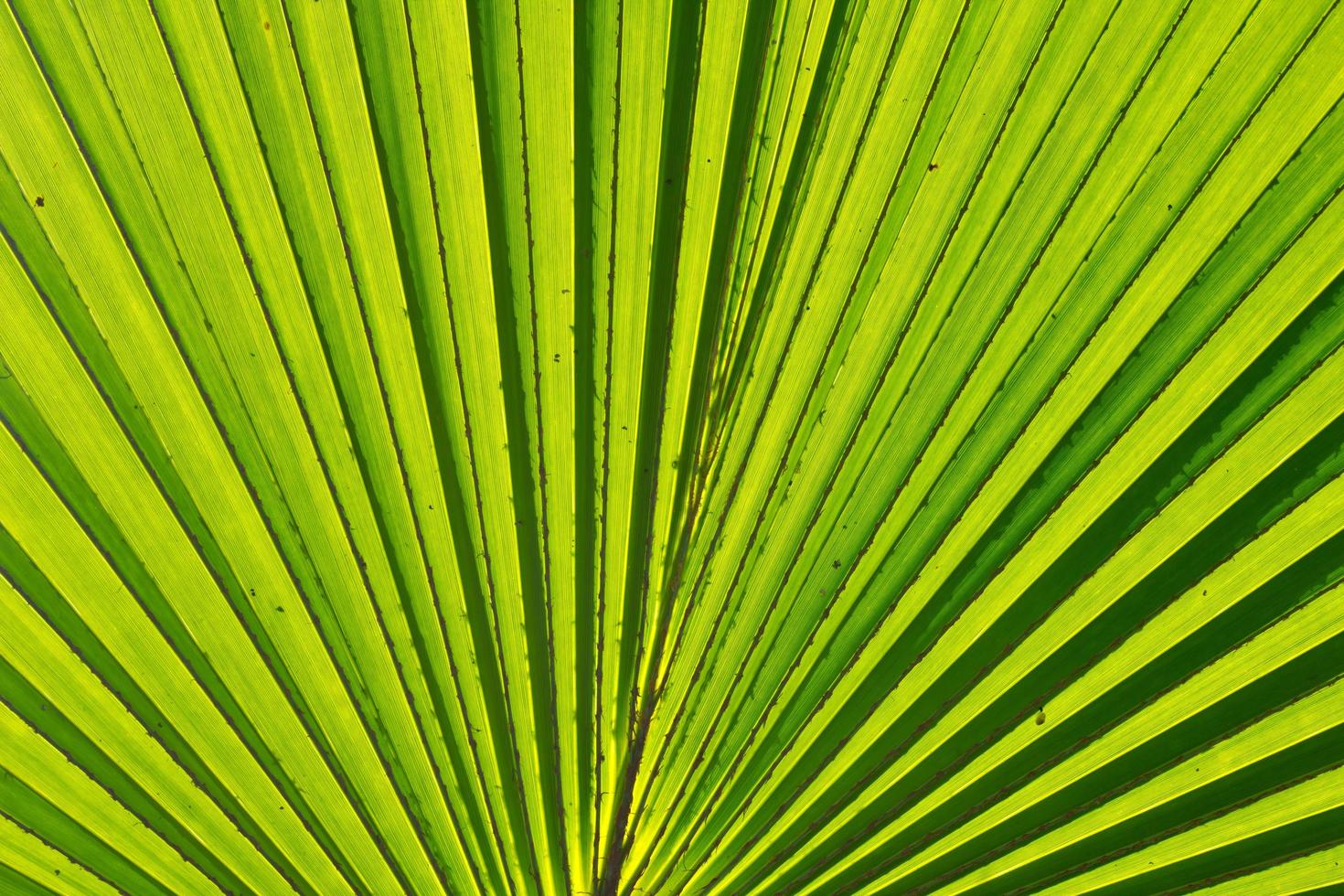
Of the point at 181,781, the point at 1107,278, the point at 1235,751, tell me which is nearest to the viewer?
the point at 1107,278

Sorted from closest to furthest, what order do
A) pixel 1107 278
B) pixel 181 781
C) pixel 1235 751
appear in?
pixel 1107 278 < pixel 1235 751 < pixel 181 781

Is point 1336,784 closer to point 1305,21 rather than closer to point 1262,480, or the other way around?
point 1262,480

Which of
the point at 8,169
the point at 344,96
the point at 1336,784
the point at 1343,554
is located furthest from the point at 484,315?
the point at 1336,784

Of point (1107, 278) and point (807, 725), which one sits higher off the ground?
point (1107, 278)

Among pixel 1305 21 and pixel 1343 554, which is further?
pixel 1343 554

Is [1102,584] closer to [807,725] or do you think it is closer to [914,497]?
[914,497]

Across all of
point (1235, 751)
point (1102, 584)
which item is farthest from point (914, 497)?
point (1235, 751)

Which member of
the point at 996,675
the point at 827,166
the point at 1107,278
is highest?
the point at 827,166
